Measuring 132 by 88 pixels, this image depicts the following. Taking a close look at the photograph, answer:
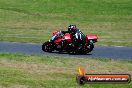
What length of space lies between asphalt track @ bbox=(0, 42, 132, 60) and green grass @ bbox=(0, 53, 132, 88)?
2090 millimetres

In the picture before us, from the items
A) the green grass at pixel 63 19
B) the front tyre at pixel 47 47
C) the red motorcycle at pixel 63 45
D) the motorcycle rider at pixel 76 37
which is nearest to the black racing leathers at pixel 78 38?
the motorcycle rider at pixel 76 37

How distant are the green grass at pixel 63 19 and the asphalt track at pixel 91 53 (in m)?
2.46

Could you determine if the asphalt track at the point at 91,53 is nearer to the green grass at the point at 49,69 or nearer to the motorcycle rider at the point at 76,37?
the motorcycle rider at the point at 76,37

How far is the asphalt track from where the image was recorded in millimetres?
29531

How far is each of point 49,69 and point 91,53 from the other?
8232 millimetres

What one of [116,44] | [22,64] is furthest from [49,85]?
[116,44]

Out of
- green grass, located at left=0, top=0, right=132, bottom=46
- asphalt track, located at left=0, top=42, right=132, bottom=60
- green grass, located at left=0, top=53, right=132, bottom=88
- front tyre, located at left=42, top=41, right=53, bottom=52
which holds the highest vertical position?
green grass, located at left=0, top=53, right=132, bottom=88

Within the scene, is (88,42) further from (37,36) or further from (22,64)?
(37,36)

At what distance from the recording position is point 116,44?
35.8 m

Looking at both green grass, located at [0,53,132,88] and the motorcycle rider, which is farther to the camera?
the motorcycle rider

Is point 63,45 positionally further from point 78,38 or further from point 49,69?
point 49,69

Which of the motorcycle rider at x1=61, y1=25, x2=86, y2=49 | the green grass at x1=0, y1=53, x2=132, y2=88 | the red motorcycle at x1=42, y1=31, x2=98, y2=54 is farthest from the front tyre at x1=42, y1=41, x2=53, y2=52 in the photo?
the green grass at x1=0, y1=53, x2=132, y2=88

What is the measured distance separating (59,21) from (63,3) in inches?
556

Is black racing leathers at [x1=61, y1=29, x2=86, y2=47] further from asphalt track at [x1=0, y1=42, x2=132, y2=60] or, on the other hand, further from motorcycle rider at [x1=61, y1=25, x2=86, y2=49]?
asphalt track at [x1=0, y1=42, x2=132, y2=60]
